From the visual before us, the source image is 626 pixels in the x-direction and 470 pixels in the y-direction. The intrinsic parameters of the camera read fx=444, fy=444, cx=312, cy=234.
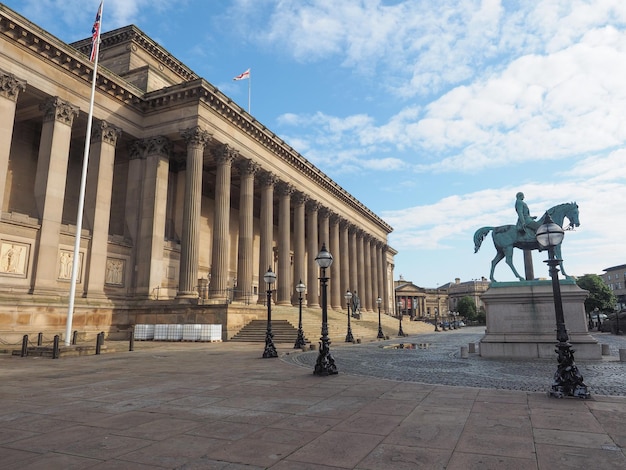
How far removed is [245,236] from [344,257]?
2522cm

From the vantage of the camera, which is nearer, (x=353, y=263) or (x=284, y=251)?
(x=284, y=251)

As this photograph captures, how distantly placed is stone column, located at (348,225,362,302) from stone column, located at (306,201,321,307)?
40.7ft

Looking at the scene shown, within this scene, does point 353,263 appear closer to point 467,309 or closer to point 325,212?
point 325,212

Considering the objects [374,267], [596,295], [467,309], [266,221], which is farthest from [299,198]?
[467,309]

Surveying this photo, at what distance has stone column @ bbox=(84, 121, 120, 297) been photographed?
31.4 meters

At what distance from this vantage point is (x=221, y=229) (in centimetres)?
3669

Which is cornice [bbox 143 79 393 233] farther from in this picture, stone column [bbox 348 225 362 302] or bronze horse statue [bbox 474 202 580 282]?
bronze horse statue [bbox 474 202 580 282]

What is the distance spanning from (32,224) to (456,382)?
27.1m

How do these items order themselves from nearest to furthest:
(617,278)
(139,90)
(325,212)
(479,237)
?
1. (479,237)
2. (139,90)
3. (325,212)
4. (617,278)

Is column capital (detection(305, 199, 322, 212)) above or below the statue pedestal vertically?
above

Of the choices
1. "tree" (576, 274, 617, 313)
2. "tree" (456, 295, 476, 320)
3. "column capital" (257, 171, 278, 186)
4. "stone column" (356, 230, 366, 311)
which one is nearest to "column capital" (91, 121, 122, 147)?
"column capital" (257, 171, 278, 186)

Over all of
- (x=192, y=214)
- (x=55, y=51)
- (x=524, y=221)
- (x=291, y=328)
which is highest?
(x=55, y=51)

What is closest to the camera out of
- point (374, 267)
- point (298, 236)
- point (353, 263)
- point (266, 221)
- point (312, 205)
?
point (266, 221)

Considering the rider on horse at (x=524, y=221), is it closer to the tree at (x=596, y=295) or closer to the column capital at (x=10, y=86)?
the column capital at (x=10, y=86)
